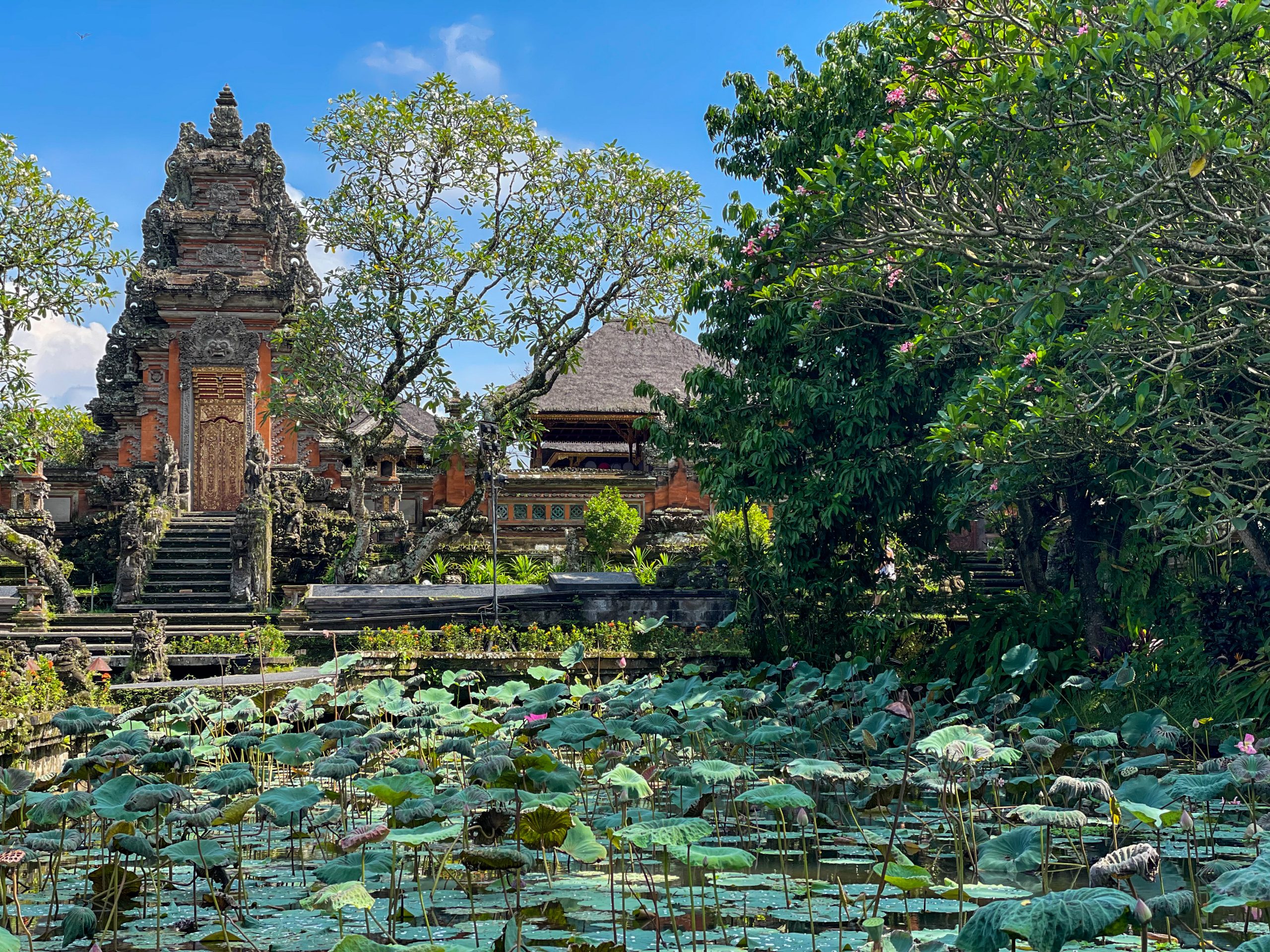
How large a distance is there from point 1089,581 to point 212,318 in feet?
58.6

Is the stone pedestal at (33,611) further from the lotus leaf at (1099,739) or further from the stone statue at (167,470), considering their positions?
the lotus leaf at (1099,739)

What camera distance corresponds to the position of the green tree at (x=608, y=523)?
19.6 m

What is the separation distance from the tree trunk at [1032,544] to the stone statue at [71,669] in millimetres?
9280

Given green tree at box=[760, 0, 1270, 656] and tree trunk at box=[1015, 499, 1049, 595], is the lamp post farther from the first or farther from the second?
green tree at box=[760, 0, 1270, 656]

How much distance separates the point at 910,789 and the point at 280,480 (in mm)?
15044

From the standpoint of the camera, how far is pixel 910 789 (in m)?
7.07

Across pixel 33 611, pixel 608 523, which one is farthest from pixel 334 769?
pixel 608 523

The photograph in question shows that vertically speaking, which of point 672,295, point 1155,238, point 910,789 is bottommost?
point 910,789

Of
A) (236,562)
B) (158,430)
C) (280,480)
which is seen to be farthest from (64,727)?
(158,430)

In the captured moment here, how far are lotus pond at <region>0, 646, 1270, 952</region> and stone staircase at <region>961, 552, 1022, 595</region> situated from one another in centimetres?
898

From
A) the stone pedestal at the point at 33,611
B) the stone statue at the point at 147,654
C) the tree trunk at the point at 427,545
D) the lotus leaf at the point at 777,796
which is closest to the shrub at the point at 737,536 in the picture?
the tree trunk at the point at 427,545

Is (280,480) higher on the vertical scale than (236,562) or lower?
higher

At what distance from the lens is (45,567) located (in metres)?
16.1

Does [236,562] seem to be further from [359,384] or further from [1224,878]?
[1224,878]
